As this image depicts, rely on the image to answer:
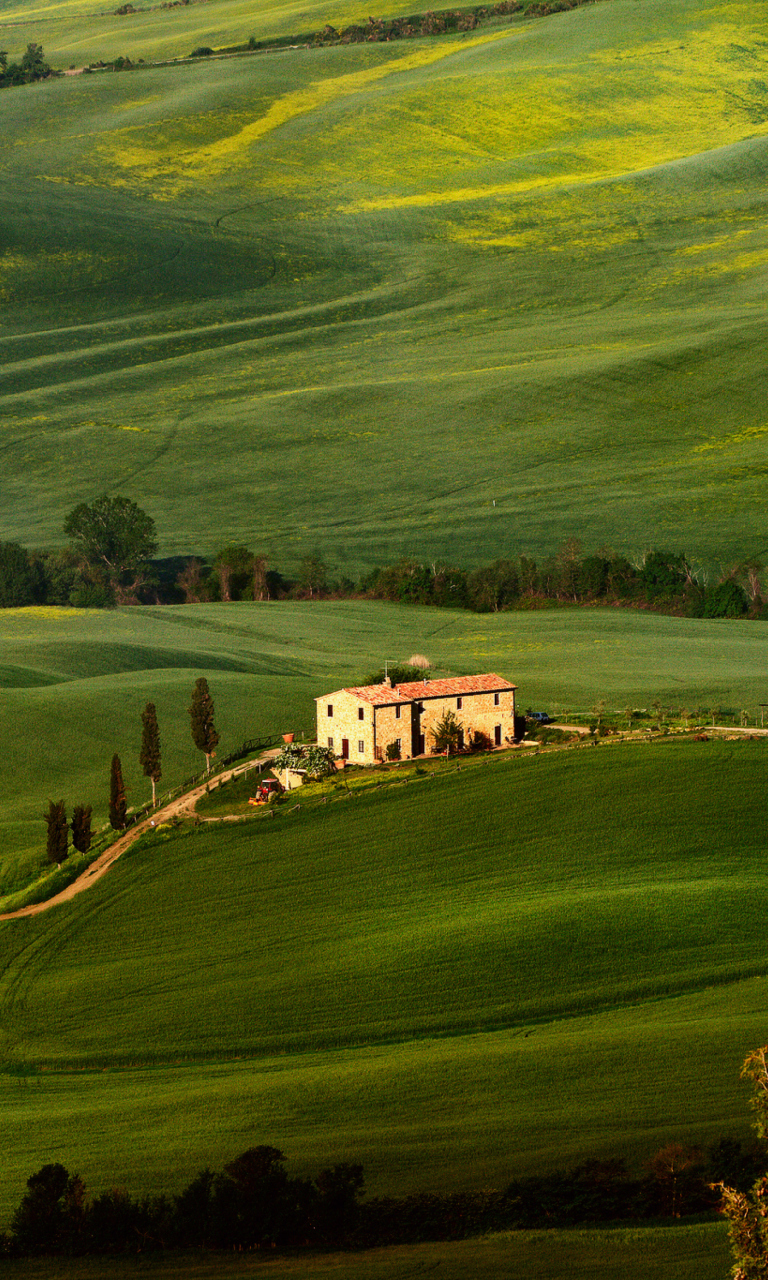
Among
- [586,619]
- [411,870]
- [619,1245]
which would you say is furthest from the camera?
[586,619]

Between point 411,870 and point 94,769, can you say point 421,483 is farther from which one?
point 411,870

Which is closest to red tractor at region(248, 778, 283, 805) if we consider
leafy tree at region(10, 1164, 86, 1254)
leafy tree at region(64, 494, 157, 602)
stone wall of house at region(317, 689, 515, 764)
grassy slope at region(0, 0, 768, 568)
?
stone wall of house at region(317, 689, 515, 764)

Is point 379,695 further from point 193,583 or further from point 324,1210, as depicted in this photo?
point 193,583

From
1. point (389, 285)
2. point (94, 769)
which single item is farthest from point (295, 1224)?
point (389, 285)

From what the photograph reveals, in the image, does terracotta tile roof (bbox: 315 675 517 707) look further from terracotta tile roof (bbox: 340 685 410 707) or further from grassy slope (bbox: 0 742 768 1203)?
grassy slope (bbox: 0 742 768 1203)

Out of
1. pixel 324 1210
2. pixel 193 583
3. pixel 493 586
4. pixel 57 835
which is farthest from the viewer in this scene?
pixel 193 583

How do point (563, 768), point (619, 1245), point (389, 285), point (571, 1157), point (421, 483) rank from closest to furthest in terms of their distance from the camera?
point (619, 1245), point (571, 1157), point (563, 768), point (421, 483), point (389, 285)

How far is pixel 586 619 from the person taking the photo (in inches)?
3730

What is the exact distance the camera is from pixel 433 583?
10575 cm

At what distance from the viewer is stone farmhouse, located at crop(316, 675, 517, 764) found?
5484cm

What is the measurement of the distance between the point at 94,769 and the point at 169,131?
149 meters

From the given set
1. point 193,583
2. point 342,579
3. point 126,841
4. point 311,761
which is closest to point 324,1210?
point 126,841

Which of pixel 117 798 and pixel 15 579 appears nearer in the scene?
pixel 117 798

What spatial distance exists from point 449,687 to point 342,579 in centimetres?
5620
